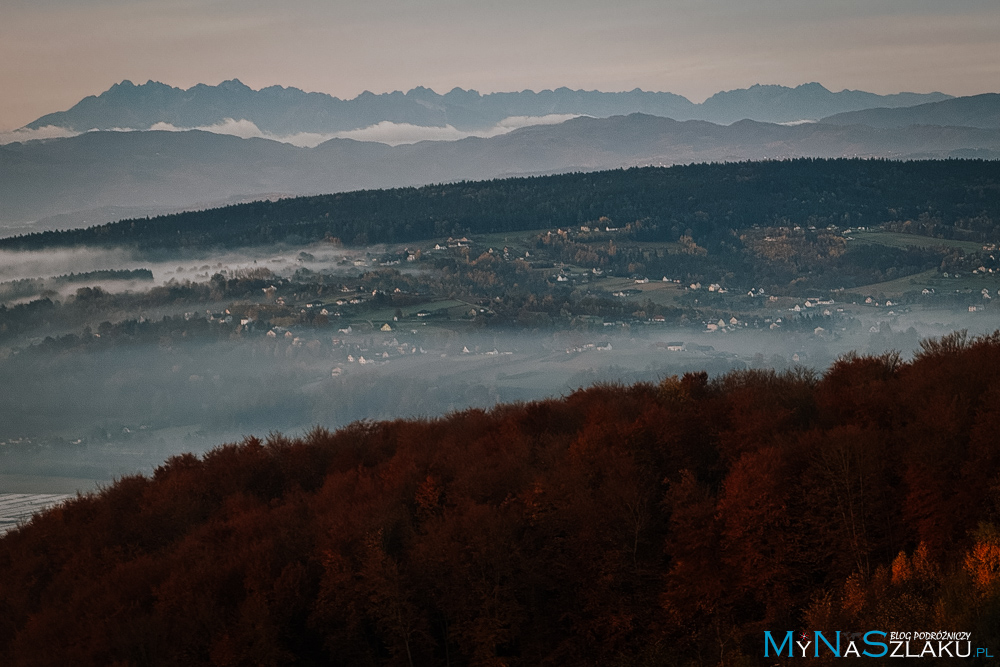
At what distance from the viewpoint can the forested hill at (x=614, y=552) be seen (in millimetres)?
37562

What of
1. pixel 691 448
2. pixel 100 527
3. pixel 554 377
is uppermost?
pixel 691 448

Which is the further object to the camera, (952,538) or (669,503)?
(669,503)

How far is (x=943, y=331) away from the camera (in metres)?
178

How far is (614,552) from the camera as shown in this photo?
1615 inches

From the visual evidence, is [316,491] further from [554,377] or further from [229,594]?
[554,377]

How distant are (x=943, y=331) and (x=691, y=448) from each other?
5699 inches

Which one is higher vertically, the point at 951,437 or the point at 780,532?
the point at 951,437

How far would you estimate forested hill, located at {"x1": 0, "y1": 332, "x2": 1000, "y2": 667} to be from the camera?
123ft

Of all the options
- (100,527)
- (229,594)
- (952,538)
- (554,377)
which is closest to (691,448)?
(952,538)

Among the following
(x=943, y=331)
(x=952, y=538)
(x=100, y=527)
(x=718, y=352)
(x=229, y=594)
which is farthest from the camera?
(x=718, y=352)
